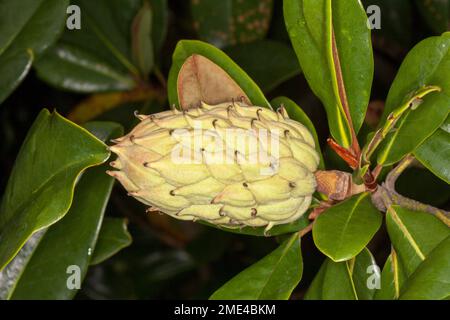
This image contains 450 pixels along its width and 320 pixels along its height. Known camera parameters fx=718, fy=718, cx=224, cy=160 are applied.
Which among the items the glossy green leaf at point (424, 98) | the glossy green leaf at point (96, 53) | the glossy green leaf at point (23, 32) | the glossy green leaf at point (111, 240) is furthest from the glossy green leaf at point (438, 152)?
the glossy green leaf at point (96, 53)

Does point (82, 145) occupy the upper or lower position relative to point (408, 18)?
upper

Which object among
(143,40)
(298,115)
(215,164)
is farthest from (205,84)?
(143,40)

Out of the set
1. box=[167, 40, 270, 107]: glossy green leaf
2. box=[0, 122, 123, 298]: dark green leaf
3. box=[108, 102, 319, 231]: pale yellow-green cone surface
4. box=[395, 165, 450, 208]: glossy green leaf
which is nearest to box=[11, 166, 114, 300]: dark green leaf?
box=[0, 122, 123, 298]: dark green leaf

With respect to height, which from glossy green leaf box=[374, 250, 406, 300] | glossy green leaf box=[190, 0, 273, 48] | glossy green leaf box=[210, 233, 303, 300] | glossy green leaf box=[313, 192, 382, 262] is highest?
glossy green leaf box=[190, 0, 273, 48]

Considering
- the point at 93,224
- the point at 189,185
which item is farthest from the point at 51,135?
the point at 189,185

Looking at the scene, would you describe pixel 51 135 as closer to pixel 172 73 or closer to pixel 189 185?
pixel 172 73

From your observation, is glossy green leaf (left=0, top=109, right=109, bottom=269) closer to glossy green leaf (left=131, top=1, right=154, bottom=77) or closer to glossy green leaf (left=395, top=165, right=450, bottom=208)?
glossy green leaf (left=131, top=1, right=154, bottom=77)

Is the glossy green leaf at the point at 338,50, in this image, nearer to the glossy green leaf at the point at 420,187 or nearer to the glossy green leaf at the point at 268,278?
the glossy green leaf at the point at 268,278
